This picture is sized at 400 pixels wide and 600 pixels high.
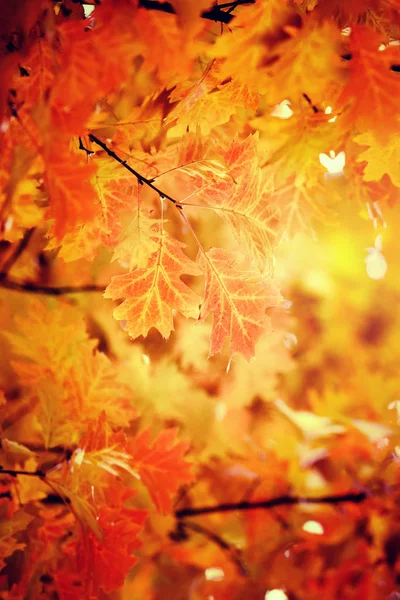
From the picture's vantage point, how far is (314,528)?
1202 millimetres

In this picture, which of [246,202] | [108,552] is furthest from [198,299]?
[108,552]

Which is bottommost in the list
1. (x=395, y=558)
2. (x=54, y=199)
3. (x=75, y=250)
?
(x=395, y=558)

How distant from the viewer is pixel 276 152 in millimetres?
764

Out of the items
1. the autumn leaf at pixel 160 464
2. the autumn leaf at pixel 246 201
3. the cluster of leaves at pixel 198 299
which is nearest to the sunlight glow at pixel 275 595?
the cluster of leaves at pixel 198 299

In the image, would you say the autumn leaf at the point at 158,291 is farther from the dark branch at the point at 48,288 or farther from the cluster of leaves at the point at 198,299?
the dark branch at the point at 48,288

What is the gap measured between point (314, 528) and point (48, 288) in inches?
35.3

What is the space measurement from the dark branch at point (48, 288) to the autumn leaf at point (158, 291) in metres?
0.41

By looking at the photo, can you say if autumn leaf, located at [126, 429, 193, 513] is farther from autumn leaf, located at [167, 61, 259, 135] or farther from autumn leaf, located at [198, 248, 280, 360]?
autumn leaf, located at [167, 61, 259, 135]

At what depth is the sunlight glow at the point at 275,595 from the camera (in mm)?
1149

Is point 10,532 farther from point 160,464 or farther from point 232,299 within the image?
point 232,299

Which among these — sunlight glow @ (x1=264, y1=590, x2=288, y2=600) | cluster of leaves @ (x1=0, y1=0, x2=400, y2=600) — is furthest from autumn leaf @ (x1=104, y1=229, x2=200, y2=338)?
sunlight glow @ (x1=264, y1=590, x2=288, y2=600)

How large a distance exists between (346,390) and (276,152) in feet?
2.29

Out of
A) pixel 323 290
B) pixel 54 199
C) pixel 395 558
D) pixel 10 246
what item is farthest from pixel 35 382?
pixel 395 558

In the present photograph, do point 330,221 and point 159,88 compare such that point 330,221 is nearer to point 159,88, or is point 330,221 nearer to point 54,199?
point 159,88
